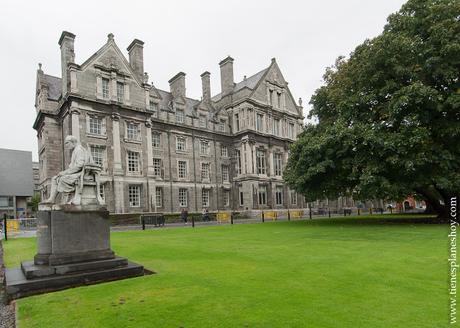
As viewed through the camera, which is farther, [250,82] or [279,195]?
[250,82]

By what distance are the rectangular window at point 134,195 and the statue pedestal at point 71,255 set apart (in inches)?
975

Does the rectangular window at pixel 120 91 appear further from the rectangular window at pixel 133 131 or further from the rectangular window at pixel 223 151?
the rectangular window at pixel 223 151

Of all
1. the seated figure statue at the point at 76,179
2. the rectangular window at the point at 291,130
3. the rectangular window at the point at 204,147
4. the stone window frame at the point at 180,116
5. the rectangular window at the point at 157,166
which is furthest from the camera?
the rectangular window at the point at 291,130

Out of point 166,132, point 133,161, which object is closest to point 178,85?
point 166,132

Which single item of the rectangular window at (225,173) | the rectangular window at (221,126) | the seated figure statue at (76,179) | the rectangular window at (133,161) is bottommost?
the seated figure statue at (76,179)

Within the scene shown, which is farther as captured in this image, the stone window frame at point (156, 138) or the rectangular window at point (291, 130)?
the rectangular window at point (291, 130)

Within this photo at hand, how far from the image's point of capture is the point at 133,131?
108 feet

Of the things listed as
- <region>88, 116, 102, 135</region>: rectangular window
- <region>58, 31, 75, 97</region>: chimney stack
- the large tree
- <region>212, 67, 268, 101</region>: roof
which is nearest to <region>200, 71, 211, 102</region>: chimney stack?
<region>212, 67, 268, 101</region>: roof

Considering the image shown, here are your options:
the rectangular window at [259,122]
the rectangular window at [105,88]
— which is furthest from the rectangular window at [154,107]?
the rectangular window at [259,122]

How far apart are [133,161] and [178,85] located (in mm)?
14334

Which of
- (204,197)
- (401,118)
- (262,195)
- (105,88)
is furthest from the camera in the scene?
(262,195)

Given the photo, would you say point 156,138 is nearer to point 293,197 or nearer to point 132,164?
point 132,164

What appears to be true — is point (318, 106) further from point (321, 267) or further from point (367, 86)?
point (321, 267)

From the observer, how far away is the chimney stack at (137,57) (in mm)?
34844
